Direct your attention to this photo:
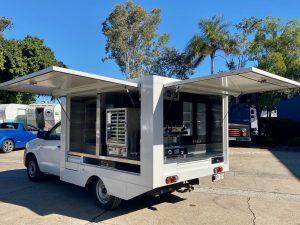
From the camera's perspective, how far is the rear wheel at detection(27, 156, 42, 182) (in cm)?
811

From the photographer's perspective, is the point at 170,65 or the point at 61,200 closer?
the point at 61,200

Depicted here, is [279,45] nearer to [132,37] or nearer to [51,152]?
[132,37]

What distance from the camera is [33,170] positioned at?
27.1 ft

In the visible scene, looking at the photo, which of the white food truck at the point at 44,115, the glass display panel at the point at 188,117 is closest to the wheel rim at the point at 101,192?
the glass display panel at the point at 188,117

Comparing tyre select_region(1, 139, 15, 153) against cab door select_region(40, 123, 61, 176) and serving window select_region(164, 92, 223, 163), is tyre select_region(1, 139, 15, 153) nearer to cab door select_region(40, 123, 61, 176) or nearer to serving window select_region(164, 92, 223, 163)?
cab door select_region(40, 123, 61, 176)

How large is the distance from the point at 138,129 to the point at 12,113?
660 inches

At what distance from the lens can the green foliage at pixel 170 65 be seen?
30.0 m

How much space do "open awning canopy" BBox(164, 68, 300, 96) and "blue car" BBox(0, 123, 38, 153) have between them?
12.0 m

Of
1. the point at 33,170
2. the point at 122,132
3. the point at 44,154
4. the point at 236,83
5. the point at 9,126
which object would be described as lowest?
the point at 33,170

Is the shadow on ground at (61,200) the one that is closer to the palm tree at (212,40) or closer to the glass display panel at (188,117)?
the glass display panel at (188,117)

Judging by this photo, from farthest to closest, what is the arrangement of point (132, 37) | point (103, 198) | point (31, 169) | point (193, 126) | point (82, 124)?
point (132, 37) → point (31, 169) → point (82, 124) → point (193, 126) → point (103, 198)

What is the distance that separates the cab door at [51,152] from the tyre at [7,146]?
8105 millimetres

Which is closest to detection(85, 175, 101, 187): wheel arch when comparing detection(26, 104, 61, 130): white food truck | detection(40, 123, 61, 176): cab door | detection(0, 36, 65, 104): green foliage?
detection(40, 123, 61, 176): cab door

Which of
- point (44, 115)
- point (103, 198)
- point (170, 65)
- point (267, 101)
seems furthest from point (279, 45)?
point (103, 198)
